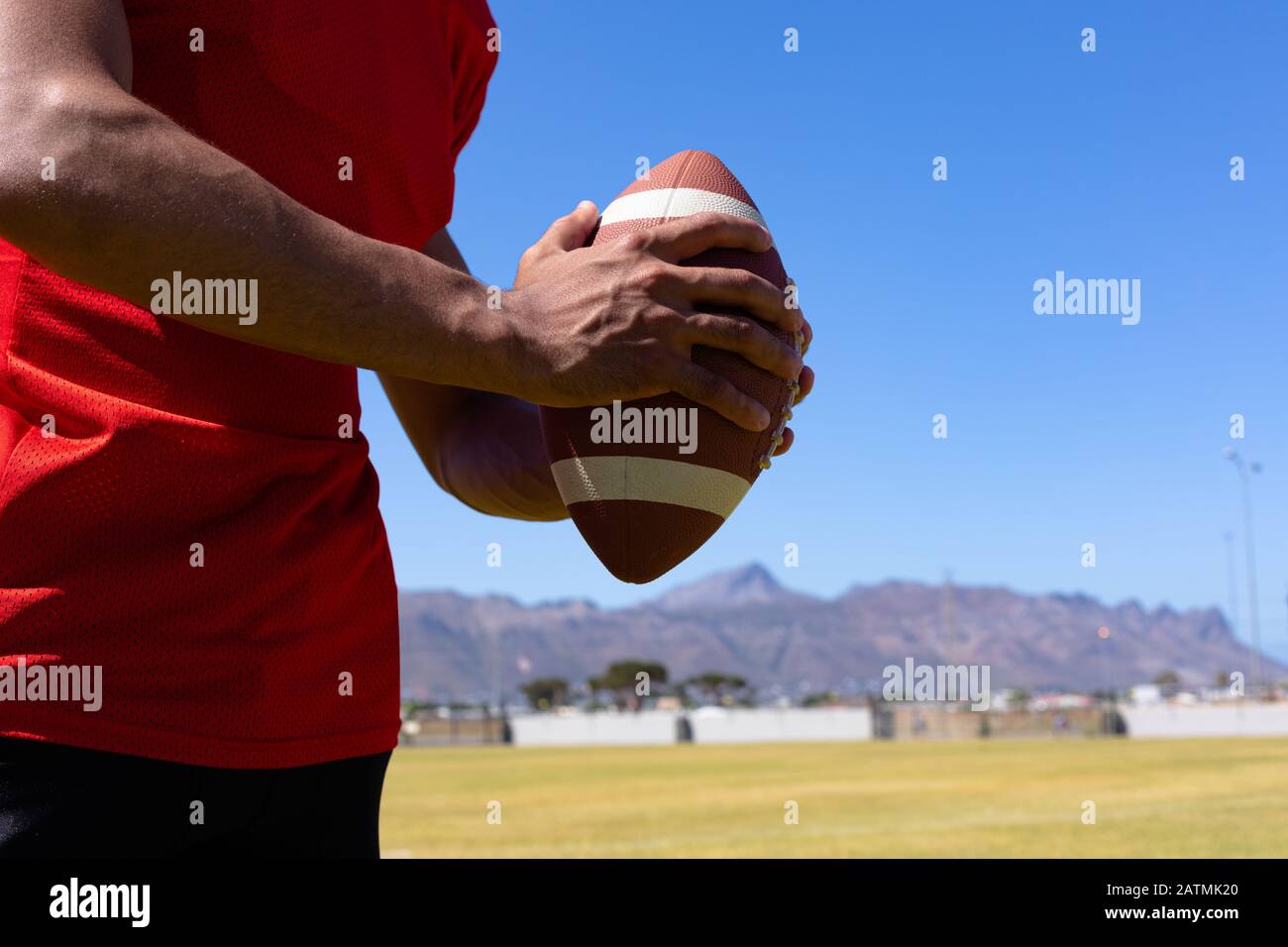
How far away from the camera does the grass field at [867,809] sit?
11.6 meters

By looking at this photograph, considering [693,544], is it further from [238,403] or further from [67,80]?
[67,80]

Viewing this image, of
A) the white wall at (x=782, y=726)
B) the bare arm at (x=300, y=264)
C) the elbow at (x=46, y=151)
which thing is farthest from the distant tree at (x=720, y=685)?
the elbow at (x=46, y=151)

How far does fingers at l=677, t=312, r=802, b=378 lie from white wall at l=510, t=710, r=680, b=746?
56.6 meters

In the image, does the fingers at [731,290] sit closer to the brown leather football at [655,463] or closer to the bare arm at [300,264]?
the bare arm at [300,264]

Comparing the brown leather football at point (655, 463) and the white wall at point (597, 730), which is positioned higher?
the brown leather football at point (655, 463)

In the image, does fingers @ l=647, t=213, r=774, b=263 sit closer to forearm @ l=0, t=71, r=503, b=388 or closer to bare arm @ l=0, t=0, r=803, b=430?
bare arm @ l=0, t=0, r=803, b=430

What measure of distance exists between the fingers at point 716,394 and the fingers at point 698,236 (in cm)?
17

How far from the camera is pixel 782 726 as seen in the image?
57.7 m

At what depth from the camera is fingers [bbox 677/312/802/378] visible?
1781 millimetres

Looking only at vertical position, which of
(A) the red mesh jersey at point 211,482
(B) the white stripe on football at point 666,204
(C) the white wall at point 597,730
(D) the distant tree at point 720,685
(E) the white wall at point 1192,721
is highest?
(B) the white stripe on football at point 666,204

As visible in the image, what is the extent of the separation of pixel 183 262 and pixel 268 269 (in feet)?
0.33

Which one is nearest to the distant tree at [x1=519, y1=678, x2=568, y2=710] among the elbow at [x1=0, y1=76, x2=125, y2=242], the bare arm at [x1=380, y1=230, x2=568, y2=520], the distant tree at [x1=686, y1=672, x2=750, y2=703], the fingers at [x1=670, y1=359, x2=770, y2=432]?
the distant tree at [x1=686, y1=672, x2=750, y2=703]

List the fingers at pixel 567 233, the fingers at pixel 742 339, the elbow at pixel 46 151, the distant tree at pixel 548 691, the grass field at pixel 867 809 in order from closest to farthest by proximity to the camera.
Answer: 1. the elbow at pixel 46 151
2. the fingers at pixel 742 339
3. the fingers at pixel 567 233
4. the grass field at pixel 867 809
5. the distant tree at pixel 548 691
